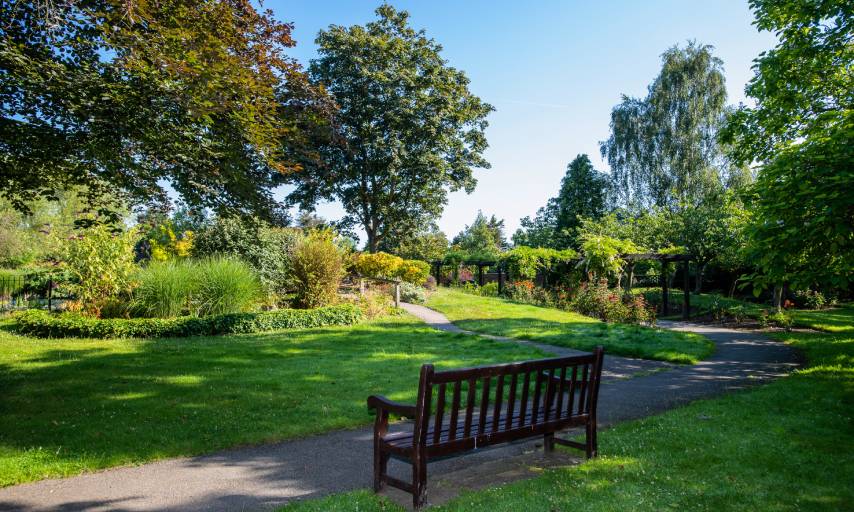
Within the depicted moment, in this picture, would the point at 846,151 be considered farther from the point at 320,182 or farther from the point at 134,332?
the point at 320,182

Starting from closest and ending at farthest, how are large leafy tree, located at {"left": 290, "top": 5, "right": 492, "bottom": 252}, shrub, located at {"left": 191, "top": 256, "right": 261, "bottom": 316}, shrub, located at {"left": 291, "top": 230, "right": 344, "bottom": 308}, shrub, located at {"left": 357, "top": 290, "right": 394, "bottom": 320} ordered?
shrub, located at {"left": 191, "top": 256, "right": 261, "bottom": 316} → shrub, located at {"left": 291, "top": 230, "right": 344, "bottom": 308} → shrub, located at {"left": 357, "top": 290, "right": 394, "bottom": 320} → large leafy tree, located at {"left": 290, "top": 5, "right": 492, "bottom": 252}

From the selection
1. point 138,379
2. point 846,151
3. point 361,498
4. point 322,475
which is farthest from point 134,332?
point 846,151

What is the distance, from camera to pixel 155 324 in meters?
11.6

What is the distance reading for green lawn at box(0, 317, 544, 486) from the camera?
4.81 metres

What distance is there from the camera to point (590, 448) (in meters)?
4.43


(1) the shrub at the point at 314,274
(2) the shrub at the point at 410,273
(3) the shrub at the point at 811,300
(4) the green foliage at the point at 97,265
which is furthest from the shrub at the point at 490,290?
(4) the green foliage at the point at 97,265

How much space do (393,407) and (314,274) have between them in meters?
12.3

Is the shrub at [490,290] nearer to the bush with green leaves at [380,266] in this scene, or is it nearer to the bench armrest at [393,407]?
the bush with green leaves at [380,266]

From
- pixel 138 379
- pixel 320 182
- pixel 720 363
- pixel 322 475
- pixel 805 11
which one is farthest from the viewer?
pixel 320 182

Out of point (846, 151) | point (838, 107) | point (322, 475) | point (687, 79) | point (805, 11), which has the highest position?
point (687, 79)

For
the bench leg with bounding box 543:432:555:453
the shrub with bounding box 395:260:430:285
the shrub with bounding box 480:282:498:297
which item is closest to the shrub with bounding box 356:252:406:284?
the shrub with bounding box 395:260:430:285

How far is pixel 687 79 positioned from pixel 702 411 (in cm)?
3069

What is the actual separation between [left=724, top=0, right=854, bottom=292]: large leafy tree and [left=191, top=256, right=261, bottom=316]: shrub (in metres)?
12.0

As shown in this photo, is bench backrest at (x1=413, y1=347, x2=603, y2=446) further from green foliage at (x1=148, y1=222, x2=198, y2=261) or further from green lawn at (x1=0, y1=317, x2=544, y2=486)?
green foliage at (x1=148, y1=222, x2=198, y2=261)
